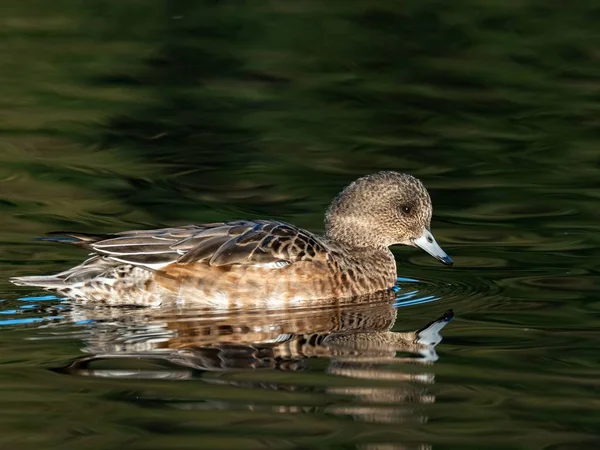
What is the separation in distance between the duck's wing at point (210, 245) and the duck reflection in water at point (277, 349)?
0.32m

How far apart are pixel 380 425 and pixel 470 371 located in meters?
0.97

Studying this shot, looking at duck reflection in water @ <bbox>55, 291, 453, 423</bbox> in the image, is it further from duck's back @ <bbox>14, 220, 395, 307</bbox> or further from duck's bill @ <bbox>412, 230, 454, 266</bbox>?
duck's bill @ <bbox>412, 230, 454, 266</bbox>

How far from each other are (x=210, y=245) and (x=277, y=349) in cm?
139

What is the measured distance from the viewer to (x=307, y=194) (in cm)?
1115

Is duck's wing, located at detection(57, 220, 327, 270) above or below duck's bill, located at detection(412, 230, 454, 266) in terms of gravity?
above

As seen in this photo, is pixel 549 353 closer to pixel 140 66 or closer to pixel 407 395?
pixel 407 395

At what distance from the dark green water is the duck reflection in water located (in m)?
0.02

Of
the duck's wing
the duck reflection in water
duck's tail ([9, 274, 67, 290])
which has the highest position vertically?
the duck's wing

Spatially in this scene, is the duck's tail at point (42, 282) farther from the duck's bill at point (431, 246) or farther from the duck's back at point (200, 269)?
the duck's bill at point (431, 246)

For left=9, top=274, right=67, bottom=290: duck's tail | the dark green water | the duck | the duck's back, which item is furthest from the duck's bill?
left=9, top=274, right=67, bottom=290: duck's tail

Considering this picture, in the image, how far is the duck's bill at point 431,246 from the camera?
9.03 meters

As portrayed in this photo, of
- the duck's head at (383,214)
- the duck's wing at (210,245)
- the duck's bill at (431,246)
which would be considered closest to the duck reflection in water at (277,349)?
the duck's wing at (210,245)

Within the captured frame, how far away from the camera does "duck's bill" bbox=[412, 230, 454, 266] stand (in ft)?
29.6

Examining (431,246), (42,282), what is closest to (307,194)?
(431,246)
